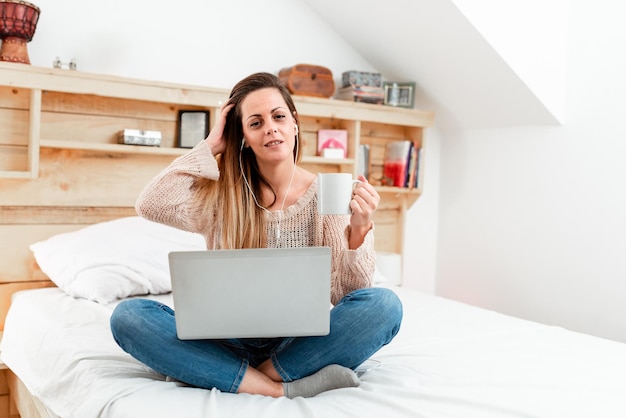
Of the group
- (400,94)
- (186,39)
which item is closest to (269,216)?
(186,39)

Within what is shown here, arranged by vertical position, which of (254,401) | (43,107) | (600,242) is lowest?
(254,401)

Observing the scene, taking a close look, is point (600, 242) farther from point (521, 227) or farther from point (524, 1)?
point (524, 1)

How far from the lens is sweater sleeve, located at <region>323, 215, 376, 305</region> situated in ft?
5.05

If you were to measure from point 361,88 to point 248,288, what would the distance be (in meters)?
2.04

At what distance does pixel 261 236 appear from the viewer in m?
1.63

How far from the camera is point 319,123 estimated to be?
3.16 m

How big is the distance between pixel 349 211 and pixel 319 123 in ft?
5.95

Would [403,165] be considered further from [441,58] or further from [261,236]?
[261,236]

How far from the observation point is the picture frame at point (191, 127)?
274 centimetres

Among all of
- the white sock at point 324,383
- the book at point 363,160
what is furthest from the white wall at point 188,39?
the white sock at point 324,383

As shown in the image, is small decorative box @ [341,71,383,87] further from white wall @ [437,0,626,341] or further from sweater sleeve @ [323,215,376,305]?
sweater sleeve @ [323,215,376,305]

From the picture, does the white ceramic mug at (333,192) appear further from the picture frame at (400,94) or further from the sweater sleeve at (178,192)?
the picture frame at (400,94)

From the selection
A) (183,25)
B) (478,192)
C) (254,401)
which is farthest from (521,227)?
(254,401)

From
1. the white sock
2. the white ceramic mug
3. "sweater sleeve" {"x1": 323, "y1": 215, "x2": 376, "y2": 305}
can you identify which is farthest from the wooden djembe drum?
the white sock
